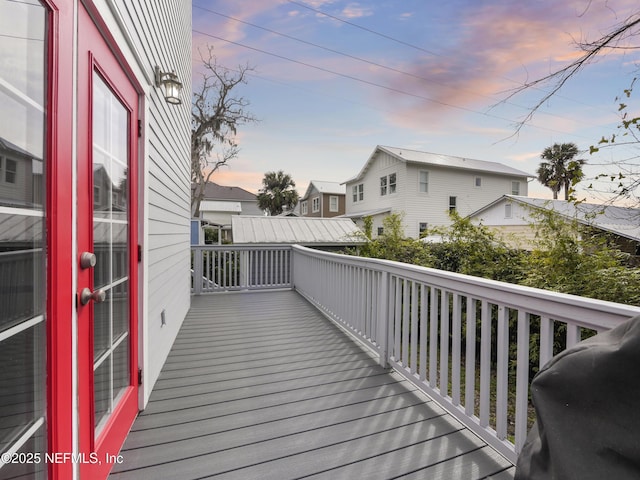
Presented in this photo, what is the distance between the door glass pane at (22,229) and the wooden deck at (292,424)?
88cm

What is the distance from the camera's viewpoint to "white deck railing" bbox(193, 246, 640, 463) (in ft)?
4.68

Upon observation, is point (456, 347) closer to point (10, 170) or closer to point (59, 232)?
point (59, 232)

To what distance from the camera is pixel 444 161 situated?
54.4 feet

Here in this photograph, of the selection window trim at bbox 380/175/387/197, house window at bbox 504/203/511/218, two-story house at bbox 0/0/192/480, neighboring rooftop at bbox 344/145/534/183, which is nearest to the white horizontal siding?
two-story house at bbox 0/0/192/480

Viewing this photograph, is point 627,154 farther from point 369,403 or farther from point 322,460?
point 322,460

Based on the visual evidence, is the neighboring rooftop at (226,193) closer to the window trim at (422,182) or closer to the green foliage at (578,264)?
the window trim at (422,182)

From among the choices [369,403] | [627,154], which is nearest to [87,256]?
[369,403]

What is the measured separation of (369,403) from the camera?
2312 mm

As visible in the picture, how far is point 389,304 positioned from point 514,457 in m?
1.35

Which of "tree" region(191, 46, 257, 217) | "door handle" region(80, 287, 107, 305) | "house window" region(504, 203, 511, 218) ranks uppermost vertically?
"tree" region(191, 46, 257, 217)

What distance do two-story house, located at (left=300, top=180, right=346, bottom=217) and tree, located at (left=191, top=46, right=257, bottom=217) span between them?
8.23 m

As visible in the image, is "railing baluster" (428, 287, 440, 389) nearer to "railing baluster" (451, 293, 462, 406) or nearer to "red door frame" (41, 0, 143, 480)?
"railing baluster" (451, 293, 462, 406)

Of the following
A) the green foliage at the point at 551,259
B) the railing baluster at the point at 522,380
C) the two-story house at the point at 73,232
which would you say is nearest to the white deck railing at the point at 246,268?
the green foliage at the point at 551,259

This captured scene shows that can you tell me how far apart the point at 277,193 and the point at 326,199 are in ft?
24.2
